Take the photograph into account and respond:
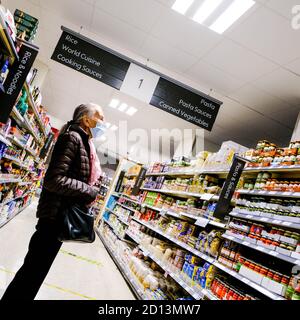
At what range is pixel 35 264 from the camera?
1916 mm

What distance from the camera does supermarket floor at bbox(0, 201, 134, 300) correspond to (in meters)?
3.41

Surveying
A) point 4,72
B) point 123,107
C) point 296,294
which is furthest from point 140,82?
point 296,294

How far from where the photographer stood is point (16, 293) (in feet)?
6.13

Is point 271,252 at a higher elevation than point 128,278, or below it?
higher

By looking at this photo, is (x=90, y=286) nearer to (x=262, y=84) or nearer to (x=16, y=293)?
(x=16, y=293)

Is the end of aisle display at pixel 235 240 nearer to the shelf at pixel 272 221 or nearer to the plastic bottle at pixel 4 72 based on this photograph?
the shelf at pixel 272 221

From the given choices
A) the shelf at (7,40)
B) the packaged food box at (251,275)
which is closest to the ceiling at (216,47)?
the shelf at (7,40)

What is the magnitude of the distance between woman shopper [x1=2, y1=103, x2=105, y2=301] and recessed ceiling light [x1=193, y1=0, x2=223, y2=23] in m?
2.27

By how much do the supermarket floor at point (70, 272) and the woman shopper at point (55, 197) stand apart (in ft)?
3.65

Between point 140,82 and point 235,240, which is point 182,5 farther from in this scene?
point 235,240

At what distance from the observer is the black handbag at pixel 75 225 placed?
197 centimetres

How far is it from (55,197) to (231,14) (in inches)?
112
